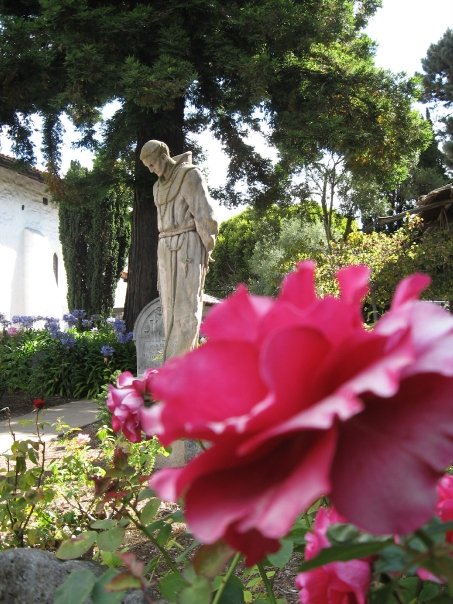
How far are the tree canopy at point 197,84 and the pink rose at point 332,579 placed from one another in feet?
32.1

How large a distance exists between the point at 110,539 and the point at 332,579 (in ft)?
2.26

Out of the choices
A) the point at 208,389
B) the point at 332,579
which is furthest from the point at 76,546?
the point at 208,389

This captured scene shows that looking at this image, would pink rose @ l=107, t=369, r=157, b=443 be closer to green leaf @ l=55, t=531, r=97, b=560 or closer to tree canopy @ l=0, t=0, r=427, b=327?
green leaf @ l=55, t=531, r=97, b=560

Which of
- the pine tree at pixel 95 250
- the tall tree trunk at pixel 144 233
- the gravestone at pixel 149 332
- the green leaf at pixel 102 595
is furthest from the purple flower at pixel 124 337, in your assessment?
the green leaf at pixel 102 595

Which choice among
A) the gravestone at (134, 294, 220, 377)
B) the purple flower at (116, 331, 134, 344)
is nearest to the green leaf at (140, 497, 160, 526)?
the gravestone at (134, 294, 220, 377)

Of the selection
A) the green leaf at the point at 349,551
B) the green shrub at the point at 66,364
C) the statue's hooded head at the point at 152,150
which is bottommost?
the green shrub at the point at 66,364

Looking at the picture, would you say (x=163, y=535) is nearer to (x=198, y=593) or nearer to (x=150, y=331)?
(x=198, y=593)

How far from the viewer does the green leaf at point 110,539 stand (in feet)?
3.48

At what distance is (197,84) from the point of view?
12.1m

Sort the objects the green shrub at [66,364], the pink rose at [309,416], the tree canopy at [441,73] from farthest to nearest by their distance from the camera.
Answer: the tree canopy at [441,73] < the green shrub at [66,364] < the pink rose at [309,416]

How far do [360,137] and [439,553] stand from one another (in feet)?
40.7

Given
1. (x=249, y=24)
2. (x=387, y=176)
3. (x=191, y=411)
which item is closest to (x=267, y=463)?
(x=191, y=411)

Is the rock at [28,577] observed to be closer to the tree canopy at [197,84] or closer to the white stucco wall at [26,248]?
the tree canopy at [197,84]

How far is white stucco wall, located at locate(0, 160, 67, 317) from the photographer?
19969 mm
